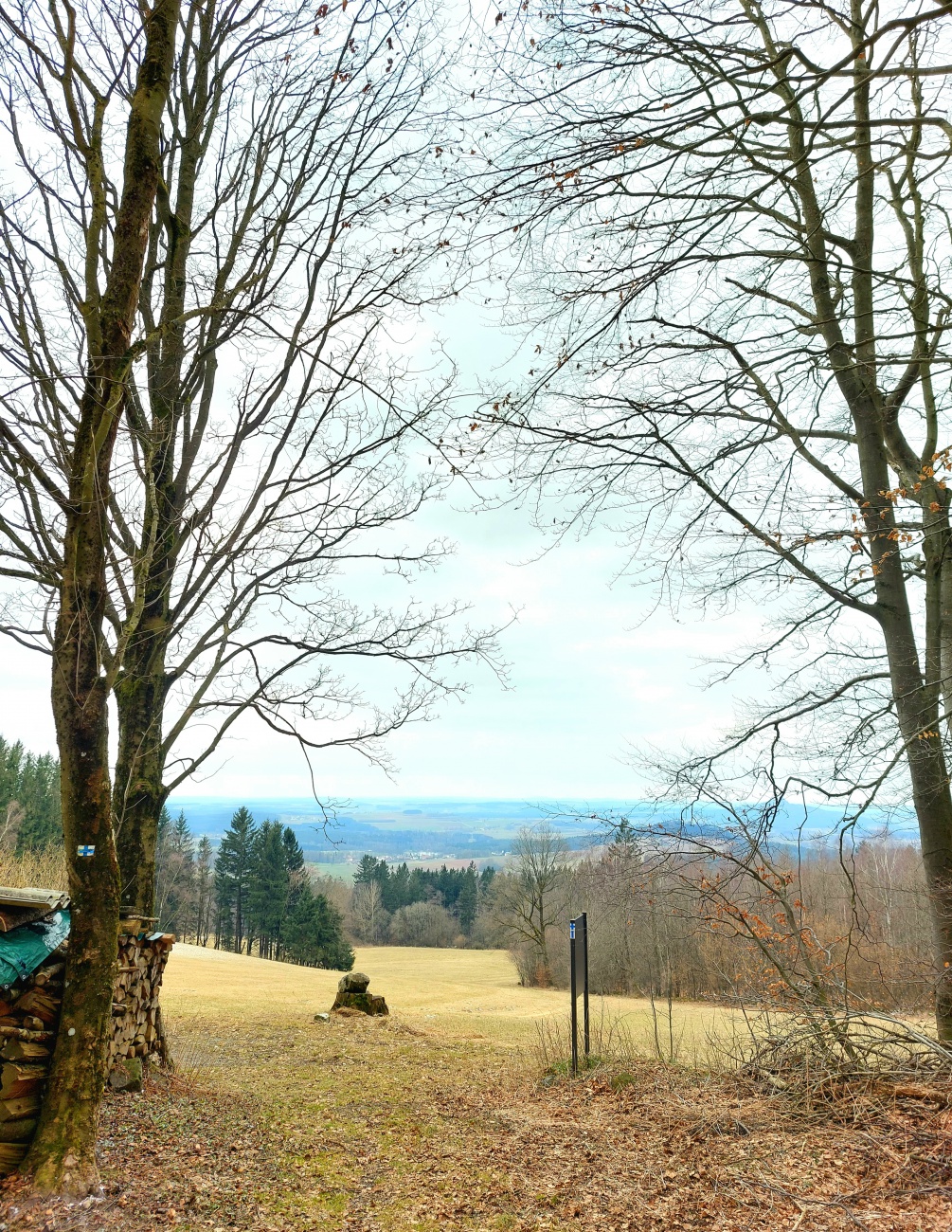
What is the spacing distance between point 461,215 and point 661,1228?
5751mm

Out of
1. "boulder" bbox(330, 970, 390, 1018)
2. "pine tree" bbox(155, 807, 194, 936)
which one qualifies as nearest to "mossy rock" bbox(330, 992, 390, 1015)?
"boulder" bbox(330, 970, 390, 1018)

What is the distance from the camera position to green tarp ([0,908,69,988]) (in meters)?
4.36

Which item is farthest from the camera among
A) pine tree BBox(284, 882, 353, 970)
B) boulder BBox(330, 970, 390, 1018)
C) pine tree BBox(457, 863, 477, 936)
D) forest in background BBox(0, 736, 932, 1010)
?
pine tree BBox(457, 863, 477, 936)

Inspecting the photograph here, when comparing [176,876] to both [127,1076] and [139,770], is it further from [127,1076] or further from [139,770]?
[127,1076]

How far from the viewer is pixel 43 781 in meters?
52.6

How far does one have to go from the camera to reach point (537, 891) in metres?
35.8

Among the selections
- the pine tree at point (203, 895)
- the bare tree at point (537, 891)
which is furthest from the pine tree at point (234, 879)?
the bare tree at point (537, 891)

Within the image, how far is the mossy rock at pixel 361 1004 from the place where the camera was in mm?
14102

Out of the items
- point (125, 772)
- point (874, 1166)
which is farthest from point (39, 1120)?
point (874, 1166)

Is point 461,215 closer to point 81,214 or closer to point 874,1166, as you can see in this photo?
point 81,214

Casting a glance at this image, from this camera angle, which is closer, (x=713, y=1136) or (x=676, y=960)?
(x=713, y=1136)

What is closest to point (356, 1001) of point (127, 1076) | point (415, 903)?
point (127, 1076)

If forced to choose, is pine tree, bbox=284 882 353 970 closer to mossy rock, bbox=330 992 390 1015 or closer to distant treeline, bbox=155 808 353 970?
distant treeline, bbox=155 808 353 970

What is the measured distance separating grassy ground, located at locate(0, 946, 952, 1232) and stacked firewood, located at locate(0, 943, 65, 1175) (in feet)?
1.26
